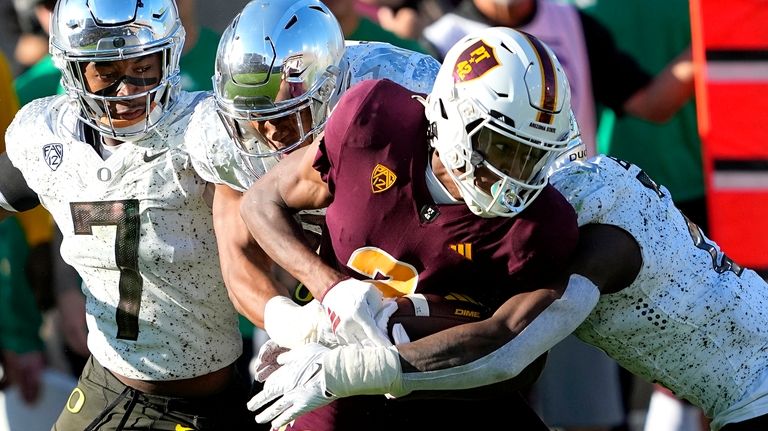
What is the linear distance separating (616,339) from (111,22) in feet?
4.96

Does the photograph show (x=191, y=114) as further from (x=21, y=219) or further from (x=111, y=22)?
(x=21, y=219)

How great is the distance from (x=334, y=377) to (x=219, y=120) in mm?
1059

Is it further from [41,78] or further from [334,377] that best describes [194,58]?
[334,377]

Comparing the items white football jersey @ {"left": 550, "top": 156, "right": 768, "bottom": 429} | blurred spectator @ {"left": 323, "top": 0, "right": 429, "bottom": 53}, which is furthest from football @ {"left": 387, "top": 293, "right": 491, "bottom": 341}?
blurred spectator @ {"left": 323, "top": 0, "right": 429, "bottom": 53}

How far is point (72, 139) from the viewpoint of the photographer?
4.26 m

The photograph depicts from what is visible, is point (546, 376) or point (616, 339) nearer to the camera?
point (616, 339)

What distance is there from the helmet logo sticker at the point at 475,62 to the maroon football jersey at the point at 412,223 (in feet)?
0.52

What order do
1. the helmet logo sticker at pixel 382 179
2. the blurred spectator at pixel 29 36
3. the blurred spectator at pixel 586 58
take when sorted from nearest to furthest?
the helmet logo sticker at pixel 382 179 < the blurred spectator at pixel 586 58 < the blurred spectator at pixel 29 36

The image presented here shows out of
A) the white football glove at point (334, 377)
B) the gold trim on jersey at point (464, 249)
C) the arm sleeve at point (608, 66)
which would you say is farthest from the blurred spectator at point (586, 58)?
the white football glove at point (334, 377)

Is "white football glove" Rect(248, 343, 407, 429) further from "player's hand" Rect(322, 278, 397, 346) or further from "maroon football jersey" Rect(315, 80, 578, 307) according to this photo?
"maroon football jersey" Rect(315, 80, 578, 307)

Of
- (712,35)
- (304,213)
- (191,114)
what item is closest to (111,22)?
(191,114)

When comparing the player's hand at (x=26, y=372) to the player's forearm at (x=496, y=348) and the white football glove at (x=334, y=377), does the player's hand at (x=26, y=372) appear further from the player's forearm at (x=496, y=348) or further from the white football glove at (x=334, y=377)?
the player's forearm at (x=496, y=348)

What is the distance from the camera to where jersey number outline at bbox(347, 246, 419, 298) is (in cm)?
358

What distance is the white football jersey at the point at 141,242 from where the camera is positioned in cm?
417
